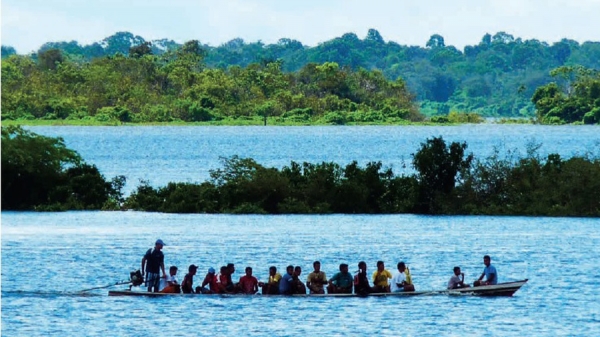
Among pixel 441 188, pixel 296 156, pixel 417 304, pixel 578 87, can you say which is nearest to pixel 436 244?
pixel 441 188

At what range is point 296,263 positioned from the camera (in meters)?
53.4

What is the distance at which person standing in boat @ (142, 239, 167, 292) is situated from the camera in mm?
38906

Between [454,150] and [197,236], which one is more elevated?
[454,150]

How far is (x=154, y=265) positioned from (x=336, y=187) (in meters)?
26.1

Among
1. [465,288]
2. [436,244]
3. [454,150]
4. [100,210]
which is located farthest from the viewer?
[100,210]

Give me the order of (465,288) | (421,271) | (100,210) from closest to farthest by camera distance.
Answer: (465,288), (421,271), (100,210)

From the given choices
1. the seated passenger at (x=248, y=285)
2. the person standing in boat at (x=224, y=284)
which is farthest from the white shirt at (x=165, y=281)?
the seated passenger at (x=248, y=285)

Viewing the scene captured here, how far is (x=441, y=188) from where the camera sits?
211 ft

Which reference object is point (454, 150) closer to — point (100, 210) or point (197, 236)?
point (197, 236)

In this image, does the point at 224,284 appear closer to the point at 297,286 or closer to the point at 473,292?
the point at 297,286

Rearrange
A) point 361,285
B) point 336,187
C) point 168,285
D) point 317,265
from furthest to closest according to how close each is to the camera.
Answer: point 336,187 < point 168,285 < point 361,285 < point 317,265

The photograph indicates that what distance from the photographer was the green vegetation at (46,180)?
6625 centimetres

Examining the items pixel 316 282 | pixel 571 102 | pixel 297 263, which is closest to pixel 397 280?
pixel 316 282

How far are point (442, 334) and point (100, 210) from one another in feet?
112
